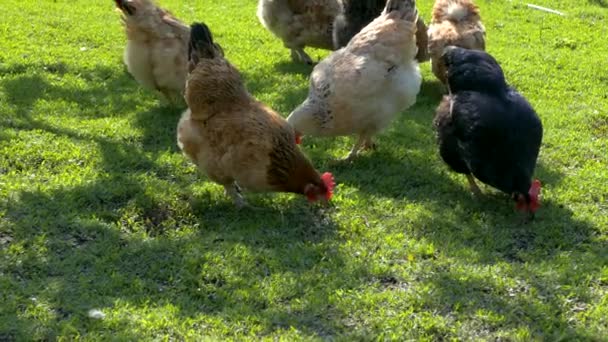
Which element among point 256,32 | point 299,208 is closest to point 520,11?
point 256,32

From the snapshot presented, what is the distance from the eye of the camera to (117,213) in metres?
5.87

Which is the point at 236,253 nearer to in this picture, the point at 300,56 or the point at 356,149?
the point at 356,149

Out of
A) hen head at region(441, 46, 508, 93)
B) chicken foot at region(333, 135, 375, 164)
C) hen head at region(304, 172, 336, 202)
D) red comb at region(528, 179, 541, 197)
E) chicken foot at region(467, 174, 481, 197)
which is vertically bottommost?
chicken foot at region(333, 135, 375, 164)

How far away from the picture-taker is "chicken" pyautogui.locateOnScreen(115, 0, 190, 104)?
7.77 metres

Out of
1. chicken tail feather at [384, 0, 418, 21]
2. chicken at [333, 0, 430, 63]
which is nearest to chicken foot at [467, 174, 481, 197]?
chicken tail feather at [384, 0, 418, 21]

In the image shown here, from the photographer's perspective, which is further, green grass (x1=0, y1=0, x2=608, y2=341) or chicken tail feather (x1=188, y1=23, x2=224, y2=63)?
chicken tail feather (x1=188, y1=23, x2=224, y2=63)

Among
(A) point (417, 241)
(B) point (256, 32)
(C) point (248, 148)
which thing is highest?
(C) point (248, 148)

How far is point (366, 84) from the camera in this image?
264 inches

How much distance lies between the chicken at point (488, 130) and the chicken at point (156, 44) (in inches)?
111

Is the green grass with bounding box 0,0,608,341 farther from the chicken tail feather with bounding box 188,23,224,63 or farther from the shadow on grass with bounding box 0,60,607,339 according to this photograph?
the chicken tail feather with bounding box 188,23,224,63

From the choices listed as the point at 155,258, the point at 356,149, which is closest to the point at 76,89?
the point at 356,149

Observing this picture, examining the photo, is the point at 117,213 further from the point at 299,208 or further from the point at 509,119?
the point at 509,119

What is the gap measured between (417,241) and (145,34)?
12.5 feet

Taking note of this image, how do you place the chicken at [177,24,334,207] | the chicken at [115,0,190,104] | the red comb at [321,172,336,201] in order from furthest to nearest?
the chicken at [115,0,190,104] → the red comb at [321,172,336,201] → the chicken at [177,24,334,207]
